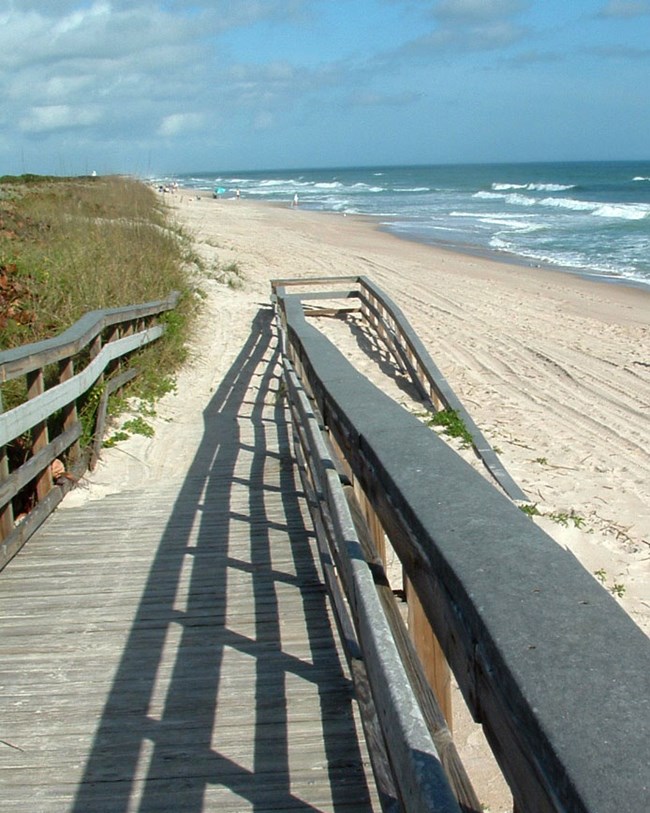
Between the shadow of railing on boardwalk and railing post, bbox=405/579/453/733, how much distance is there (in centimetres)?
90

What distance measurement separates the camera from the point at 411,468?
2.04m

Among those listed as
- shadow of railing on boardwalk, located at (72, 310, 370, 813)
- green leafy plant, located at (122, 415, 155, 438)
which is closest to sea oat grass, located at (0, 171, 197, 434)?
green leafy plant, located at (122, 415, 155, 438)

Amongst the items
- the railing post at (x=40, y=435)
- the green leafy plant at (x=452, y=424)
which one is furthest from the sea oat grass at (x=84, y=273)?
the green leafy plant at (x=452, y=424)

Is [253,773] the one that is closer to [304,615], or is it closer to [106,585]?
[304,615]

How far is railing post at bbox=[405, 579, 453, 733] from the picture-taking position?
6.28ft

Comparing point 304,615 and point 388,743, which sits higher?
point 388,743

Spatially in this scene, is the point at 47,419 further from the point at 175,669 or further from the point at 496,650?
the point at 496,650

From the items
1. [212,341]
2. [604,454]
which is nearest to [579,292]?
[212,341]

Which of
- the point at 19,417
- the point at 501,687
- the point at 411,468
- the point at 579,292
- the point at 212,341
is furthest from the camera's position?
the point at 579,292

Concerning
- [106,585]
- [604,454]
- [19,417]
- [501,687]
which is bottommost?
[604,454]

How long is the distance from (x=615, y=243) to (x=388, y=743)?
34.8 metres

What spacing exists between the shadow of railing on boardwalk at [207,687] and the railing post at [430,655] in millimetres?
901

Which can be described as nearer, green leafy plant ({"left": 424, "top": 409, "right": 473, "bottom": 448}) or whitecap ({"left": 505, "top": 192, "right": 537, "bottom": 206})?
green leafy plant ({"left": 424, "top": 409, "right": 473, "bottom": 448})

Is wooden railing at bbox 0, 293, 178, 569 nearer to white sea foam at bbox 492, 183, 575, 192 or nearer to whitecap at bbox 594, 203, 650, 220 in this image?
whitecap at bbox 594, 203, 650, 220
